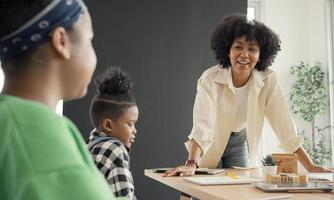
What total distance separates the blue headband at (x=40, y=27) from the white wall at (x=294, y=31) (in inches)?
183

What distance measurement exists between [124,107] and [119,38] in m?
1.65

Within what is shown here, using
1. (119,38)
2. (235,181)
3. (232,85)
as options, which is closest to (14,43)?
(235,181)

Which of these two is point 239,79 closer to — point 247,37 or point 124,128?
point 247,37

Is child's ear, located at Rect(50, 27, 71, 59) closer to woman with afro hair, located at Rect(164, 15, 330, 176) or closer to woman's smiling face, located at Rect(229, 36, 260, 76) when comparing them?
A: woman with afro hair, located at Rect(164, 15, 330, 176)

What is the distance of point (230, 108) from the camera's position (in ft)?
7.23

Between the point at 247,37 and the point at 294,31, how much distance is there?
3.24 m

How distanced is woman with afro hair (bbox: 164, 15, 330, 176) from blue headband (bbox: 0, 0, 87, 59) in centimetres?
150

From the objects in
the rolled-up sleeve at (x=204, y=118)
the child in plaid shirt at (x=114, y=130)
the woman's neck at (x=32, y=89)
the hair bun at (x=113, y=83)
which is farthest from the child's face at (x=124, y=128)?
the woman's neck at (x=32, y=89)

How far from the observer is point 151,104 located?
3275 millimetres

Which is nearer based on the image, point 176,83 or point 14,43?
point 14,43

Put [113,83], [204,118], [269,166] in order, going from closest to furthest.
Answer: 1. [269,166]
2. [113,83]
3. [204,118]

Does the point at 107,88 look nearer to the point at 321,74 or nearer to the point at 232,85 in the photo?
the point at 232,85

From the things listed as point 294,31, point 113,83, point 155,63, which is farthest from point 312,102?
point 113,83

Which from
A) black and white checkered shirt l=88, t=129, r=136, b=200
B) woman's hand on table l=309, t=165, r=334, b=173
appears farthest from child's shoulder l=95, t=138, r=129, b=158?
woman's hand on table l=309, t=165, r=334, b=173
